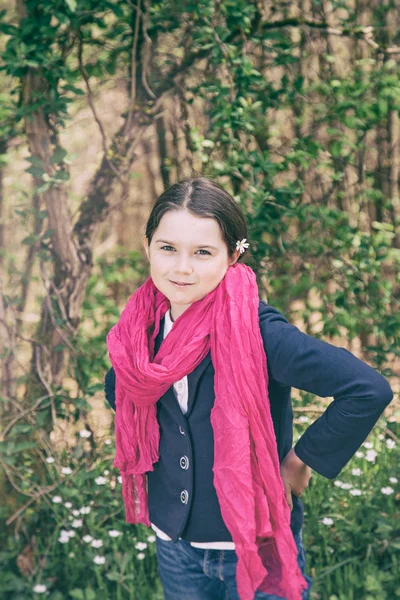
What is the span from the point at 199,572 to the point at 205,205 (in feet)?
2.99

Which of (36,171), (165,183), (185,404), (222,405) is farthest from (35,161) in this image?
(222,405)

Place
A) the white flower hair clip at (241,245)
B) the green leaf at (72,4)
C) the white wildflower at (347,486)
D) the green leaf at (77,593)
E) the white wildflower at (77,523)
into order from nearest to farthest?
the white flower hair clip at (241,245)
the green leaf at (72,4)
the green leaf at (77,593)
the white wildflower at (77,523)
the white wildflower at (347,486)

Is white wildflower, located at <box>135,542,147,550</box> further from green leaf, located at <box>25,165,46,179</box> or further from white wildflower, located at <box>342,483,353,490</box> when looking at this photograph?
green leaf, located at <box>25,165,46,179</box>

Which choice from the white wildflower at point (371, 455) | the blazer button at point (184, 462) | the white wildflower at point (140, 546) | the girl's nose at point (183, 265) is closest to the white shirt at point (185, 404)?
the blazer button at point (184, 462)

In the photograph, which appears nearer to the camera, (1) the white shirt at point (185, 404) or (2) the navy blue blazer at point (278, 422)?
(2) the navy blue blazer at point (278, 422)

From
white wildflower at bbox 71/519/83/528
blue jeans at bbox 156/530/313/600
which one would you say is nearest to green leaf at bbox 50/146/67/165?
white wildflower at bbox 71/519/83/528

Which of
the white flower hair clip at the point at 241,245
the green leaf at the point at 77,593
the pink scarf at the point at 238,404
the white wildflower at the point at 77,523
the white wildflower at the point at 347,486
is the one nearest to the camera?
the pink scarf at the point at 238,404

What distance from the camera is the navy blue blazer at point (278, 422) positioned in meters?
1.50

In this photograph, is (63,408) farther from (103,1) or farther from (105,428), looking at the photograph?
(103,1)

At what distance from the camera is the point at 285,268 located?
3.18 m

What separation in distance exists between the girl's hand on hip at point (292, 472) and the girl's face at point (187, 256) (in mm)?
452

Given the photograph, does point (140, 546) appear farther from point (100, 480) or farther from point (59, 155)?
point (59, 155)

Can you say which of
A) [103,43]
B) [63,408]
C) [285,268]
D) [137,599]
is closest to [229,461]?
[137,599]

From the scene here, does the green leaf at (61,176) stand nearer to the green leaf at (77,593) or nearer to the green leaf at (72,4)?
the green leaf at (72,4)
